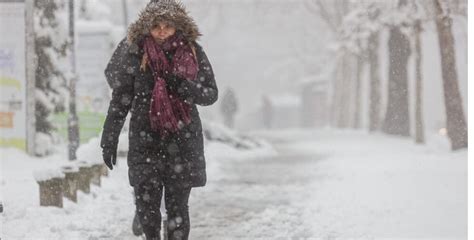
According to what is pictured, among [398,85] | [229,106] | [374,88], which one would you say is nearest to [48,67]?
[398,85]

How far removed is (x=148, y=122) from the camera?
4738 millimetres

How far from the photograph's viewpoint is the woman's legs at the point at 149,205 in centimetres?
476

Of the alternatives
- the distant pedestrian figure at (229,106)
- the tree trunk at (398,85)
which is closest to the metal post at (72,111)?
→ the tree trunk at (398,85)

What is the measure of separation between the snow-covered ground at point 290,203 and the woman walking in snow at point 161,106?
208 centimetres

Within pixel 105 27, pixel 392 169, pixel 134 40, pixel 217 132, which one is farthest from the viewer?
pixel 217 132

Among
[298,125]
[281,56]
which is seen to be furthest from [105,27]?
[298,125]

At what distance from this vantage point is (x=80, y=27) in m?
15.9

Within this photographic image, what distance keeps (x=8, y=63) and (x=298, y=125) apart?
65.9 metres

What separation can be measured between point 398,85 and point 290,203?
15.2m

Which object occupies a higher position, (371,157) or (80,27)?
(80,27)

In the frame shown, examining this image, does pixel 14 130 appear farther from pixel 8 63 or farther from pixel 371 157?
pixel 371 157

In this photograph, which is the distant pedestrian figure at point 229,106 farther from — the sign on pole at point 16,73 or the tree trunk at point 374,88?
the sign on pole at point 16,73

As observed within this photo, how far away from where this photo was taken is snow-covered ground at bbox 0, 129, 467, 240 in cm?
697

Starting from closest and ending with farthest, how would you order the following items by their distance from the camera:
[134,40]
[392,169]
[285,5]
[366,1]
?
[134,40], [392,169], [366,1], [285,5]
